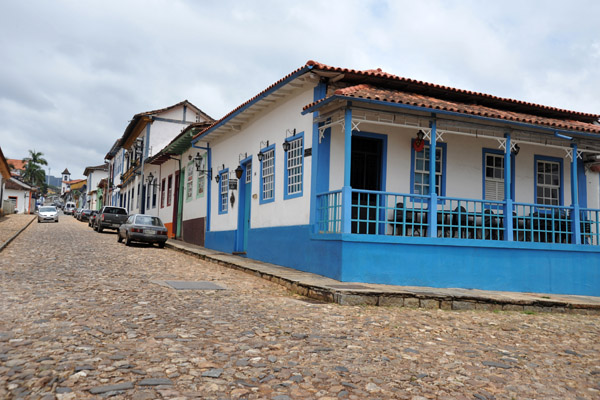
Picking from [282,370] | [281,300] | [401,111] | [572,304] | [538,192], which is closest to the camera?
[282,370]

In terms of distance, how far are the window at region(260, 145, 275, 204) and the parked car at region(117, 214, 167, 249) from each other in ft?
20.8

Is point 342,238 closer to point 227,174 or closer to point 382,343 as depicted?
point 382,343

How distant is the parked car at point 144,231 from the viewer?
709 inches

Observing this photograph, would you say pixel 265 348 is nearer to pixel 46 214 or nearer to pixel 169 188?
pixel 169 188

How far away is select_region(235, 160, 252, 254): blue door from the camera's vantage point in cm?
1530

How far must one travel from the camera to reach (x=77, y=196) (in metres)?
99.8

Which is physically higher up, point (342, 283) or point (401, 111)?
point (401, 111)

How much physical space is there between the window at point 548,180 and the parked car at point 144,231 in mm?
12648

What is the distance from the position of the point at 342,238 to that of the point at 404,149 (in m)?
3.13

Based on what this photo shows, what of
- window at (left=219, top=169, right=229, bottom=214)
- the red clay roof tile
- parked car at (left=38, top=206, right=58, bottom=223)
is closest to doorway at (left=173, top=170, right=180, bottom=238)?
window at (left=219, top=169, right=229, bottom=214)

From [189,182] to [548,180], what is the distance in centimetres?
1398

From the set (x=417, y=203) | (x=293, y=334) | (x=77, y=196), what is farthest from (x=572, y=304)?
(x=77, y=196)

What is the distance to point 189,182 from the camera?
21391mm

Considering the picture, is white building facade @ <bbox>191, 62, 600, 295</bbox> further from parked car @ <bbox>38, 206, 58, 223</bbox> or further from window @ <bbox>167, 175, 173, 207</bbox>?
parked car @ <bbox>38, 206, 58, 223</bbox>
